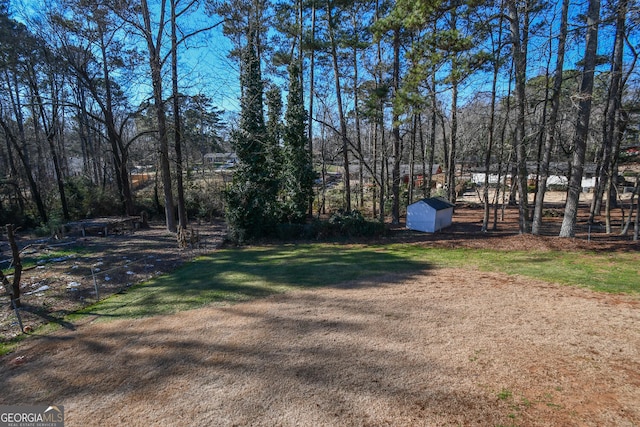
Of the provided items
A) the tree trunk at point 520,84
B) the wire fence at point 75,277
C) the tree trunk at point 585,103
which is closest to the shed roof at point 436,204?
the tree trunk at point 520,84

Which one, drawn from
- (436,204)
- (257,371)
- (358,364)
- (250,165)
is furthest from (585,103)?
(250,165)

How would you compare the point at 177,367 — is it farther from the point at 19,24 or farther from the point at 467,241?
the point at 19,24

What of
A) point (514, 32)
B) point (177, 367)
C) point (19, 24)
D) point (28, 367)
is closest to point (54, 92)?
point (19, 24)

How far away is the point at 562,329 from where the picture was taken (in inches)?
188

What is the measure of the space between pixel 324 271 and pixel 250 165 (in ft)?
23.9

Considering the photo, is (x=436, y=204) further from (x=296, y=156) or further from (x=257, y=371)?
(x=257, y=371)

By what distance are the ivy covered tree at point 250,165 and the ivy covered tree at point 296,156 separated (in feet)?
6.82

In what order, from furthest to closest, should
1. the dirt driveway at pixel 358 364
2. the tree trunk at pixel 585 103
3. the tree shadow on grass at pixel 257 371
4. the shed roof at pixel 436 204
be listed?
1. the shed roof at pixel 436 204
2. the tree trunk at pixel 585 103
3. the tree shadow on grass at pixel 257 371
4. the dirt driveway at pixel 358 364

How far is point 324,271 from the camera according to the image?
902 cm

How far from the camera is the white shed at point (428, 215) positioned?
15.2m

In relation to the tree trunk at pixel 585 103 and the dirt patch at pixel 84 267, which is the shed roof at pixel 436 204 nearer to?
the tree trunk at pixel 585 103

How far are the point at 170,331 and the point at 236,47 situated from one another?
17.0 meters

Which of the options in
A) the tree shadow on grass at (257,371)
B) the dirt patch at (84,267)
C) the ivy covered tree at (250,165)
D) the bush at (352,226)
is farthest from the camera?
the bush at (352,226)

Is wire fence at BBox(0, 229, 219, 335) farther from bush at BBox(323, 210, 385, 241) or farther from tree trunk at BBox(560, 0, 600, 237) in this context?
tree trunk at BBox(560, 0, 600, 237)
